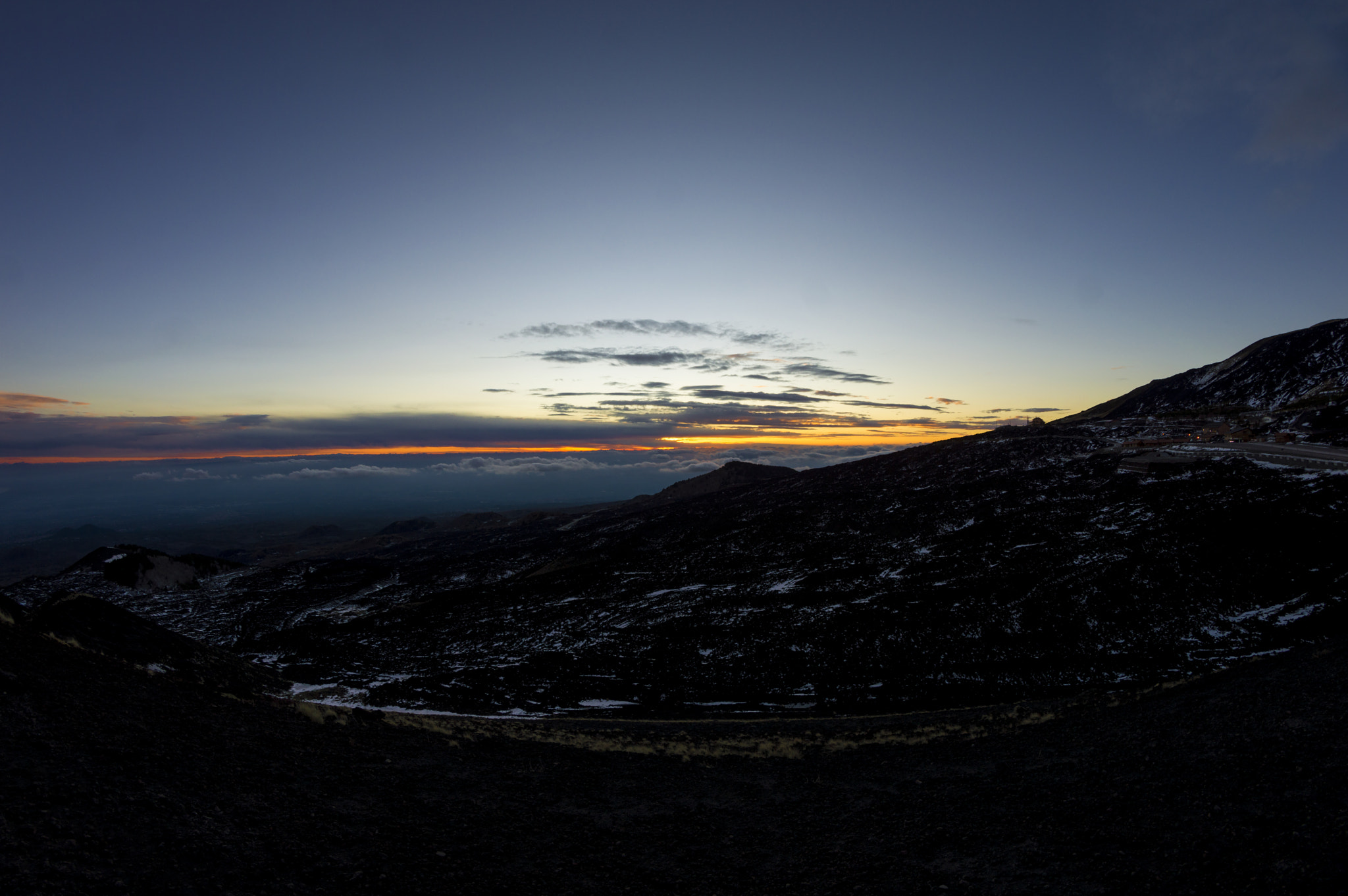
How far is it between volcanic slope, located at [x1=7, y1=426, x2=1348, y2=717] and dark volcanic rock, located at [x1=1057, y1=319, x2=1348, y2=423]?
4472 cm

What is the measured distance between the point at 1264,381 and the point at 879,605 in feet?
382

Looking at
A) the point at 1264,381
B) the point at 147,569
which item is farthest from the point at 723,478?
the point at 147,569

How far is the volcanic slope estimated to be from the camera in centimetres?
3038

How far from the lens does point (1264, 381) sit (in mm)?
107125

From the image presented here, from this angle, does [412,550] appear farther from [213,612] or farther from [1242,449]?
[1242,449]

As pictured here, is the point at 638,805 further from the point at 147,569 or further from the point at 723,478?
the point at 723,478

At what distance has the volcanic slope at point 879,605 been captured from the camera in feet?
99.7

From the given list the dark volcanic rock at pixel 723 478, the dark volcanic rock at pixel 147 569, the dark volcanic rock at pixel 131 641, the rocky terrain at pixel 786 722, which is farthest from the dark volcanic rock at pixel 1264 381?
the dark volcanic rock at pixel 147 569

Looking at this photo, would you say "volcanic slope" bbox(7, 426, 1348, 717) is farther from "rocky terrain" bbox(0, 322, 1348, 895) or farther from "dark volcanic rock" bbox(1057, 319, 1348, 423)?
"dark volcanic rock" bbox(1057, 319, 1348, 423)

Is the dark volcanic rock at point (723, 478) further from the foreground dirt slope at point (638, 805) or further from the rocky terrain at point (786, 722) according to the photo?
the foreground dirt slope at point (638, 805)

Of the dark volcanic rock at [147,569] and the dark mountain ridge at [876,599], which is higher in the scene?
the dark mountain ridge at [876,599]

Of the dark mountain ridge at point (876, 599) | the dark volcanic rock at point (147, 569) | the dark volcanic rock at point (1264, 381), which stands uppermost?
the dark volcanic rock at point (1264, 381)

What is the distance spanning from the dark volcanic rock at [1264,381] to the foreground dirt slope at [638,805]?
98490 millimetres

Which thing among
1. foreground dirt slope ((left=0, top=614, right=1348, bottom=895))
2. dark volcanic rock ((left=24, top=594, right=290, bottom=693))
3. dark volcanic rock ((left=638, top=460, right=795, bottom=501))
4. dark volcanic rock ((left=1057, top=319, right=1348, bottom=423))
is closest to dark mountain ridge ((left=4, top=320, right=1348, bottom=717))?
dark volcanic rock ((left=24, top=594, right=290, bottom=693))
